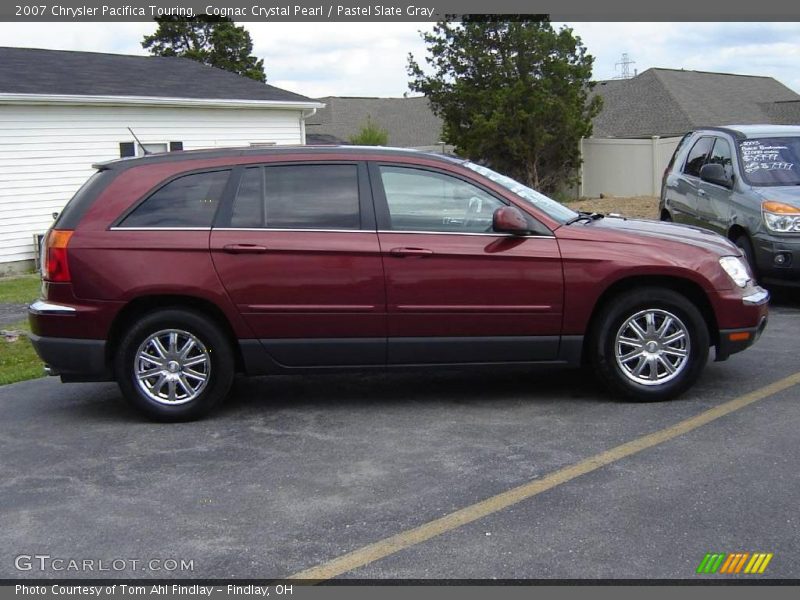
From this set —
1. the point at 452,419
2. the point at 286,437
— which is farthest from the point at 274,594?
the point at 452,419

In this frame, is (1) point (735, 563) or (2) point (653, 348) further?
(2) point (653, 348)

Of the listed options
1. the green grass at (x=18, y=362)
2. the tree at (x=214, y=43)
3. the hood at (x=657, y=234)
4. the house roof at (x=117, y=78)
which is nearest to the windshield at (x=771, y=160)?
the hood at (x=657, y=234)

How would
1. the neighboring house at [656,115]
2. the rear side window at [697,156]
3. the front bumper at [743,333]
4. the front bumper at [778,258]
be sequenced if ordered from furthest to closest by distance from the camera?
1. the neighboring house at [656,115]
2. the rear side window at [697,156]
3. the front bumper at [778,258]
4. the front bumper at [743,333]

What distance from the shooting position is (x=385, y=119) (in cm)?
4347

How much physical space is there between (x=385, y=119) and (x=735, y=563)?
40.7m

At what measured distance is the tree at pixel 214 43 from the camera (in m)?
36.4

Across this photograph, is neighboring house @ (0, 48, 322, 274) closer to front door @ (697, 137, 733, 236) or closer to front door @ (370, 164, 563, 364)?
front door @ (697, 137, 733, 236)

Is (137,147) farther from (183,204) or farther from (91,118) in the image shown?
(183,204)

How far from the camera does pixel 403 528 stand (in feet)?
14.5

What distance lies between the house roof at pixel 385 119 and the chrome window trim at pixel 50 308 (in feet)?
112

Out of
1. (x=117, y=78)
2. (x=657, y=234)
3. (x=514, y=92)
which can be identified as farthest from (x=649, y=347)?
(x=514, y=92)

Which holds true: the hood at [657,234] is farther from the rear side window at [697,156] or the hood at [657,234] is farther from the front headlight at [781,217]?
the rear side window at [697,156]

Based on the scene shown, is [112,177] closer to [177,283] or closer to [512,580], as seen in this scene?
[177,283]

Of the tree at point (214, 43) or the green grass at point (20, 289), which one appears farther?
the tree at point (214, 43)
